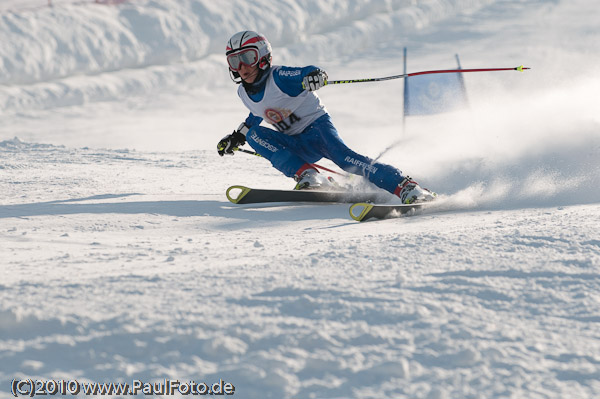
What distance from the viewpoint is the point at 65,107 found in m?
11.2

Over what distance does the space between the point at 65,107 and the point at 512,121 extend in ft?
25.0

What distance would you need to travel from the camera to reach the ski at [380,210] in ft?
13.0

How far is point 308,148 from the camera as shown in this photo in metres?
4.96

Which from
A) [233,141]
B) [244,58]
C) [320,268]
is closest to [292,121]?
[244,58]

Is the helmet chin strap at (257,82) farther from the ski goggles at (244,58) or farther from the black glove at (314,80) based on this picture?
the black glove at (314,80)

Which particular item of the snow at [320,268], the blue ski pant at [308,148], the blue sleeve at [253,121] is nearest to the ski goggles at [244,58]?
the blue ski pant at [308,148]

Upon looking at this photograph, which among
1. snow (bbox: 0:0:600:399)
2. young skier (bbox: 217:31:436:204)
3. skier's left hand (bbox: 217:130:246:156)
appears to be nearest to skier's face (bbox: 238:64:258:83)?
young skier (bbox: 217:31:436:204)

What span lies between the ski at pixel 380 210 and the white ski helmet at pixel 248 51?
3.76ft

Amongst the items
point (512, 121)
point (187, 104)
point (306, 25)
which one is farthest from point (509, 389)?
point (306, 25)

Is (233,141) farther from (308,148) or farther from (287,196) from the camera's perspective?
(287,196)

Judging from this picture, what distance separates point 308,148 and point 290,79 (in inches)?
20.5

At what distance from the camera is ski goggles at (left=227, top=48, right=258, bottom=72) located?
4.64 meters

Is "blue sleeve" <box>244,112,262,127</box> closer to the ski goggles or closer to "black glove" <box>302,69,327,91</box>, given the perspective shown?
the ski goggles

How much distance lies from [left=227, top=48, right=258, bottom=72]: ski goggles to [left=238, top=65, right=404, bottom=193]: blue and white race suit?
163 mm
